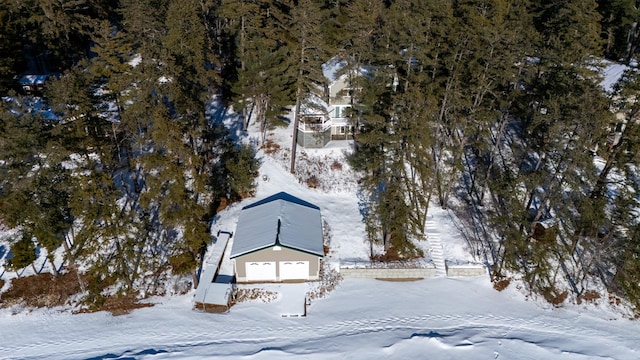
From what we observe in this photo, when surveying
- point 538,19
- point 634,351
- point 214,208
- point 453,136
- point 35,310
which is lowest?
point 634,351

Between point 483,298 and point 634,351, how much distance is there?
304 inches

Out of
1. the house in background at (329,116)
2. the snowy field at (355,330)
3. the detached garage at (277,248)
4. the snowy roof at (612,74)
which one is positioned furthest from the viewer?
the snowy roof at (612,74)

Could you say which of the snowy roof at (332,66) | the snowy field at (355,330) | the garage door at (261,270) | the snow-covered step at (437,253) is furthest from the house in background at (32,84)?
the snow-covered step at (437,253)

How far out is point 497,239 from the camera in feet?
97.1

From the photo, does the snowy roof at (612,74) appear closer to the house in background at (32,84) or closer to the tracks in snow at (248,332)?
the tracks in snow at (248,332)

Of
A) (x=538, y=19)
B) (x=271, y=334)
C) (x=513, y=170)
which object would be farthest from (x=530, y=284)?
(x=538, y=19)

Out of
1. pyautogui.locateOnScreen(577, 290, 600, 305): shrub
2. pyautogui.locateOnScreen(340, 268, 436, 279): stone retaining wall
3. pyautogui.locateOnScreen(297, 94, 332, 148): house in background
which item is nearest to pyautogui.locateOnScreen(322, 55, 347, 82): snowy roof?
pyautogui.locateOnScreen(297, 94, 332, 148): house in background

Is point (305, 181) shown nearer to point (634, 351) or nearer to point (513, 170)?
point (513, 170)

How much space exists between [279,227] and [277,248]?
5.75ft

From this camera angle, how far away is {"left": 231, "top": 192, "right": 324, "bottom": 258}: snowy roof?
Answer: 2575 cm

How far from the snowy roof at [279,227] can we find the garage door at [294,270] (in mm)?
1290

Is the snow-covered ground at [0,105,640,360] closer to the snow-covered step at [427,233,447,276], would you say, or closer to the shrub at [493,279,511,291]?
the shrub at [493,279,511,291]

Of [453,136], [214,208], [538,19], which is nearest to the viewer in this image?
[214,208]

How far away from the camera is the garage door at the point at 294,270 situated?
26188mm
